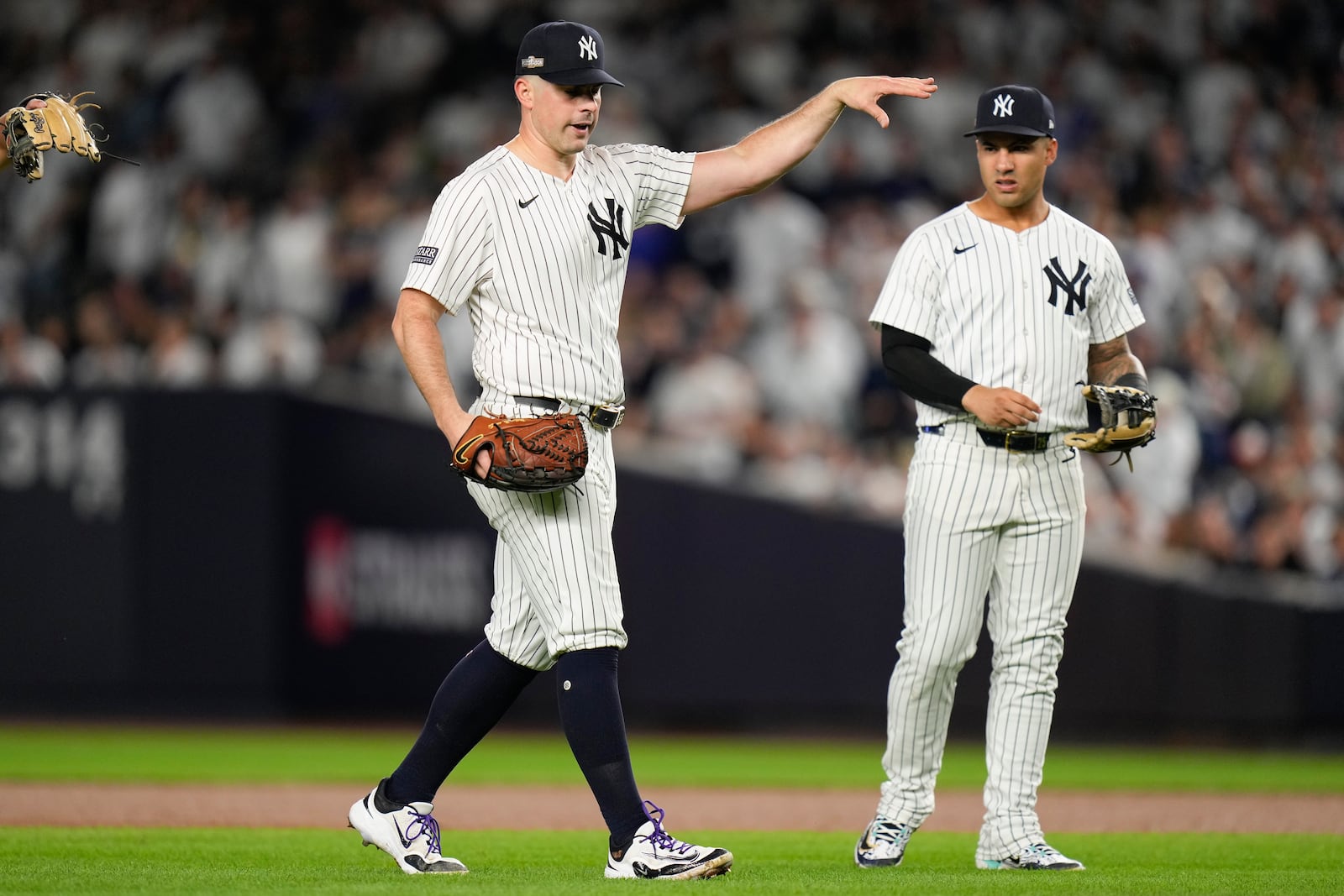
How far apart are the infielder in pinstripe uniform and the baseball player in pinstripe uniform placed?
1.88 ft

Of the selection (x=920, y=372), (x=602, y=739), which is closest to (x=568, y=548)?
(x=602, y=739)

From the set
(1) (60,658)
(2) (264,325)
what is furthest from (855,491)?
(1) (60,658)

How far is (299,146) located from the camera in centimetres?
1445

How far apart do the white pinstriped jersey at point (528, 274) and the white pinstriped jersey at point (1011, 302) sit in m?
0.99

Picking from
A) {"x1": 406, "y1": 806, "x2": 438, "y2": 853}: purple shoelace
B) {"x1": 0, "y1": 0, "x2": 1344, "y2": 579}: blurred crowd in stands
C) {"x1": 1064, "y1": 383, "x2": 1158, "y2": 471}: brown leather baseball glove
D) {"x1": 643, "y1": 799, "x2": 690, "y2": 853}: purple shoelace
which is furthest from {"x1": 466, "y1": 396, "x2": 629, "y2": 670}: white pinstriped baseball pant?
{"x1": 0, "y1": 0, "x2": 1344, "y2": 579}: blurred crowd in stands

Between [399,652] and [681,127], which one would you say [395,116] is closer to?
[681,127]

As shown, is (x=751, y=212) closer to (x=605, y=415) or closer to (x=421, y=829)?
(x=605, y=415)

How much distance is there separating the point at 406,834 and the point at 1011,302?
2.25 m

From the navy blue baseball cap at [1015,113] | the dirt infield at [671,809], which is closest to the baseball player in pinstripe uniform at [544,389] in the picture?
the navy blue baseball cap at [1015,113]

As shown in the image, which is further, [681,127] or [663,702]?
[681,127]

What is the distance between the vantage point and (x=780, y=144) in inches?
207

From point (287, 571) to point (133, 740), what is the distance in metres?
1.28

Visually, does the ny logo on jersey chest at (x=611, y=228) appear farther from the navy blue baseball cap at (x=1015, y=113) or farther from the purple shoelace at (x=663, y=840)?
the purple shoelace at (x=663, y=840)

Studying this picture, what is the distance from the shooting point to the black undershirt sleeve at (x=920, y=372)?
17.5 feet
